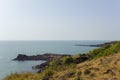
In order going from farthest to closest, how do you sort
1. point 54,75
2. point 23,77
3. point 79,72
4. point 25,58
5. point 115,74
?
1. point 25,58
2. point 23,77
3. point 54,75
4. point 79,72
5. point 115,74

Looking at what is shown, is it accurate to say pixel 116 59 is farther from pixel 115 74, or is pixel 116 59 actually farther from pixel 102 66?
pixel 115 74

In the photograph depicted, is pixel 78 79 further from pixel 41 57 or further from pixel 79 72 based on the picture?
pixel 41 57

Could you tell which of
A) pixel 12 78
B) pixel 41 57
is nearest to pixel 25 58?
pixel 41 57

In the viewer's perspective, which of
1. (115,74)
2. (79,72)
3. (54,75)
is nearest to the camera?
(115,74)

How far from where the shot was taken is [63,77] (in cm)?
1590

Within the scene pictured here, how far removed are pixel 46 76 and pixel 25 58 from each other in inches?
4107

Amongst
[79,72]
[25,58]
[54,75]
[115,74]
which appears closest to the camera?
[115,74]

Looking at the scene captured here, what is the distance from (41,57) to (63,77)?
10719cm

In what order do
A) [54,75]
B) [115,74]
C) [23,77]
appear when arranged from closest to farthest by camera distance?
[115,74]
[54,75]
[23,77]

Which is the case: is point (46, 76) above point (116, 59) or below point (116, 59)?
below

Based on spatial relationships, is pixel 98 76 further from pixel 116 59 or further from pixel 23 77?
pixel 23 77

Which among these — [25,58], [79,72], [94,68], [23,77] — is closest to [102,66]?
[94,68]

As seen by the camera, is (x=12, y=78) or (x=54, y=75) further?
(x=12, y=78)

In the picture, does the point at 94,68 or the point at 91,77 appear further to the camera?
the point at 94,68
